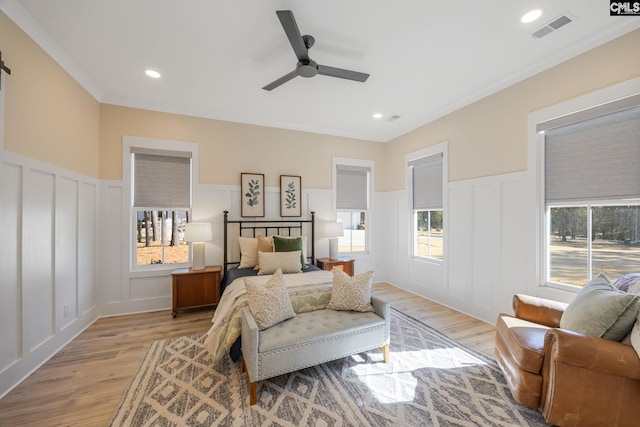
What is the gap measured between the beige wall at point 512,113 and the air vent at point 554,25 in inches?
21.1

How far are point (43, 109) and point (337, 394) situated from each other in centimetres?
367

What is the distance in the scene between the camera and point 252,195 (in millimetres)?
4035

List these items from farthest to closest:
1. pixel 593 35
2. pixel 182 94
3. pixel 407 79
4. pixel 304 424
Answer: pixel 182 94 → pixel 407 79 → pixel 593 35 → pixel 304 424

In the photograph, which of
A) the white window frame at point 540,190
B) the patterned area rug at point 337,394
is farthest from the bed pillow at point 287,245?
the white window frame at point 540,190

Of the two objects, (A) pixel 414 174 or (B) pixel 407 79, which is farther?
(A) pixel 414 174

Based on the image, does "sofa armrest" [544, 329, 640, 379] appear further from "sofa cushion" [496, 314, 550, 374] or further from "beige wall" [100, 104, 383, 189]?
"beige wall" [100, 104, 383, 189]

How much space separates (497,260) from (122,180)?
5.08m

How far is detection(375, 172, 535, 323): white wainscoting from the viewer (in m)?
2.86

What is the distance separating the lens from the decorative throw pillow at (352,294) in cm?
240

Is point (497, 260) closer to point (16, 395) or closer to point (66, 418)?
point (66, 418)

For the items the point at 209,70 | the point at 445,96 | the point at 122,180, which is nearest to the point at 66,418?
the point at 122,180

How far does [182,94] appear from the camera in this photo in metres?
3.28

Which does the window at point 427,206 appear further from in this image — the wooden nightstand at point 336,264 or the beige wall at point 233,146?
the wooden nightstand at point 336,264

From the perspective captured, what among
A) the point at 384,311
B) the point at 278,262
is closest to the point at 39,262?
the point at 278,262
